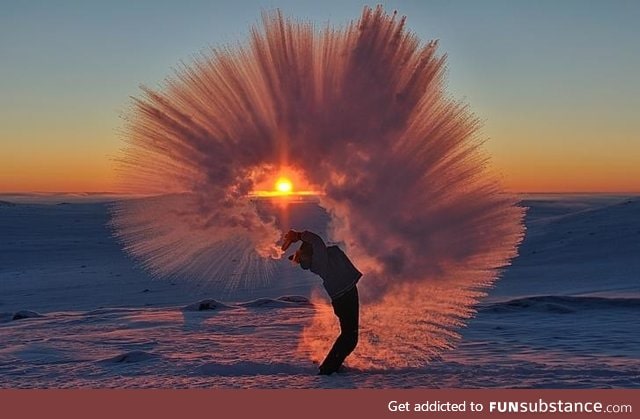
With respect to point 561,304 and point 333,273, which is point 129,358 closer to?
point 333,273

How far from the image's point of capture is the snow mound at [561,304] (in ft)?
51.0

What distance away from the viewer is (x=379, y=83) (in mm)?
10242

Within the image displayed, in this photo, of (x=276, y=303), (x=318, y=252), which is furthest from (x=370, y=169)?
(x=276, y=303)

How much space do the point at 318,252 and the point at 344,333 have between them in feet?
3.59

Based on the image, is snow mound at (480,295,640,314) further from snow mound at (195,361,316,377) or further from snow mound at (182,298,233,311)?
snow mound at (195,361,316,377)

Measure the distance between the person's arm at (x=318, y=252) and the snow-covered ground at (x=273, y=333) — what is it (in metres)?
1.34

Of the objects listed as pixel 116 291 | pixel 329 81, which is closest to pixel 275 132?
pixel 329 81

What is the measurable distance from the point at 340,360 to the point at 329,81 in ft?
12.0

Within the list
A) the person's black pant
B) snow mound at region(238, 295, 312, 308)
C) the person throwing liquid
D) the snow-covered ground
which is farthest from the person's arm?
snow mound at region(238, 295, 312, 308)

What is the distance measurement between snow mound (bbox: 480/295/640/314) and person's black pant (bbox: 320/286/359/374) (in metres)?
6.78

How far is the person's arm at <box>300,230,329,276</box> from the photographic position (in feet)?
31.4

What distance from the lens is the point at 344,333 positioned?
32.0 ft

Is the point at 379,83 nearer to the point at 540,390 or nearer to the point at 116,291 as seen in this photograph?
the point at 540,390

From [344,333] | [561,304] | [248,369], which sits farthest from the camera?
[561,304]
